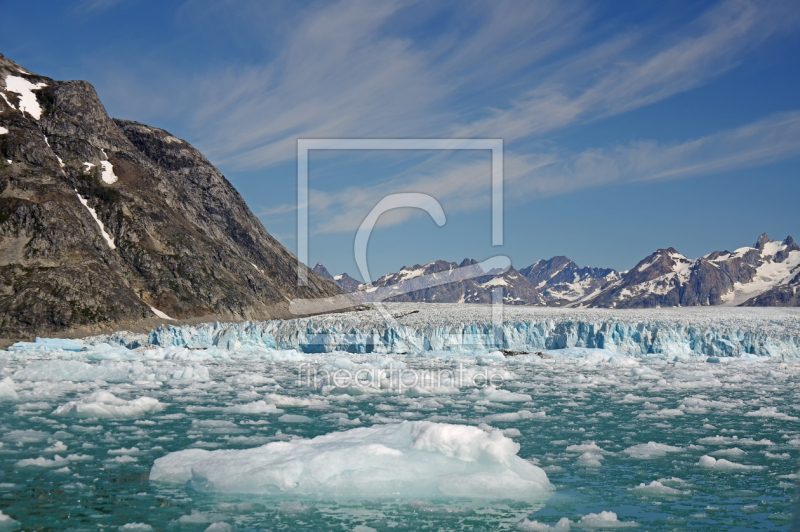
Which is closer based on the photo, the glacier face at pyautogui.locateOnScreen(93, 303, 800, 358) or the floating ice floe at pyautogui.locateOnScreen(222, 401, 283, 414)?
the floating ice floe at pyautogui.locateOnScreen(222, 401, 283, 414)

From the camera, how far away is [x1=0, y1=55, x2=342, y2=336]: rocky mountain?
7406 cm

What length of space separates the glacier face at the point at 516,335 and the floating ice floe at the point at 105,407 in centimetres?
2973

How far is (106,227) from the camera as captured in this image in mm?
93125

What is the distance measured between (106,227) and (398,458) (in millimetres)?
94393

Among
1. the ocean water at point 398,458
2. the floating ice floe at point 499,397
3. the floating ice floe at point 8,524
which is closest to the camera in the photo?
the floating ice floe at point 8,524

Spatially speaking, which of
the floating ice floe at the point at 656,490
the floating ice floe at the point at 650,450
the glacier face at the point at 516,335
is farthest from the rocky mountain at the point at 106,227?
the floating ice floe at the point at 656,490

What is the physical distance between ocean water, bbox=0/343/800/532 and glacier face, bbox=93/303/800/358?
16.4 m

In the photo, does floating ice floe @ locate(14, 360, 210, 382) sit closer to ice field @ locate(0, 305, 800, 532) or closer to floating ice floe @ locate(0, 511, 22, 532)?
ice field @ locate(0, 305, 800, 532)

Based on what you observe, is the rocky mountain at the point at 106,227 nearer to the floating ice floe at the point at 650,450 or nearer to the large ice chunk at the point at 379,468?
the large ice chunk at the point at 379,468

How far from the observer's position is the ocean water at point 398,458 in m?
9.96

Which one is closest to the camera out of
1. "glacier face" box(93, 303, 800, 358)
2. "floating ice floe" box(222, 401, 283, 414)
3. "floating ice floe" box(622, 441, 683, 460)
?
"floating ice floe" box(622, 441, 683, 460)

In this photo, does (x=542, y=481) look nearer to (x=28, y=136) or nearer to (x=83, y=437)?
(x=83, y=437)

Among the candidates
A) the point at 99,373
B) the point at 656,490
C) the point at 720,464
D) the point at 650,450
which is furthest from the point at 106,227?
the point at 656,490
